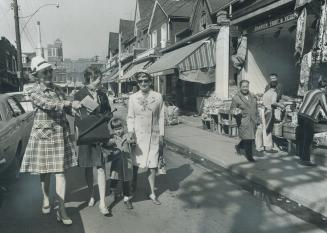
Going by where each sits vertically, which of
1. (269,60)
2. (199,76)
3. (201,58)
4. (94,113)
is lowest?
(94,113)

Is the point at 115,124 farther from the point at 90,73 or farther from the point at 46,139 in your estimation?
the point at 46,139

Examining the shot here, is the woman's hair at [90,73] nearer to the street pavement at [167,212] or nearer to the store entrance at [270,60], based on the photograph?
the street pavement at [167,212]

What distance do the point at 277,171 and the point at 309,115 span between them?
4.28 ft

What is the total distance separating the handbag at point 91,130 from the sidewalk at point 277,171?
3027 millimetres

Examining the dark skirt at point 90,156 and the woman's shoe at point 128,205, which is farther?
the woman's shoe at point 128,205

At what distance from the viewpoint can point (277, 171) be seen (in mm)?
6859

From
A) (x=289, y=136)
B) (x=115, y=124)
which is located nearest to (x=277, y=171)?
(x=289, y=136)

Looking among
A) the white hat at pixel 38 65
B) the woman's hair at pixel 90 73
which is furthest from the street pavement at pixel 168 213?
the white hat at pixel 38 65

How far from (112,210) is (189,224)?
1.12m

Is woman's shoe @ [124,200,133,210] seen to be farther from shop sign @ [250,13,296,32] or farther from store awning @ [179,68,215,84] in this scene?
store awning @ [179,68,215,84]

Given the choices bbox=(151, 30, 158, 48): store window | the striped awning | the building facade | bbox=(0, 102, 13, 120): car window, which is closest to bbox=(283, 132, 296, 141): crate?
bbox=(0, 102, 13, 120): car window

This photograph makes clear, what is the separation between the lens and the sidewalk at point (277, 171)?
17.8 ft

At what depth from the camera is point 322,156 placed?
23.9 feet

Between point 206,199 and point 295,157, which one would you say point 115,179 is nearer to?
point 206,199
